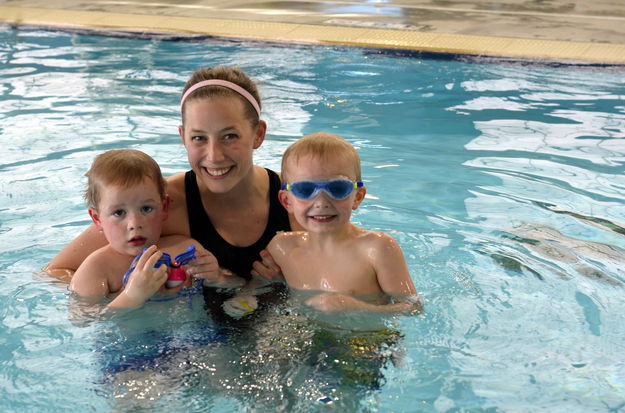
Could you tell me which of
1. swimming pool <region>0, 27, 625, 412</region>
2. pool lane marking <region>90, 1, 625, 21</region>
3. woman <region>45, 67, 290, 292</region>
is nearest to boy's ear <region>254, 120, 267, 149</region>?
woman <region>45, 67, 290, 292</region>

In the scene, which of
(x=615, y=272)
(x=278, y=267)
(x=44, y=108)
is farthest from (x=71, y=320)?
(x=44, y=108)

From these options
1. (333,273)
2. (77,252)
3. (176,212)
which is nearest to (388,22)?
(176,212)

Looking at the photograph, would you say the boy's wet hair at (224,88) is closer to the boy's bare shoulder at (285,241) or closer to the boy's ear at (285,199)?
the boy's ear at (285,199)

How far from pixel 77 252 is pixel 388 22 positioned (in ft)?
24.8

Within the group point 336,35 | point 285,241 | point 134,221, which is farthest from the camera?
point 336,35

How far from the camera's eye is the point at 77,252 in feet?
12.3

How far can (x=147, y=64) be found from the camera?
30.6ft

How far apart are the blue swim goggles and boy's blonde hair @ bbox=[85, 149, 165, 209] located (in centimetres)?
64

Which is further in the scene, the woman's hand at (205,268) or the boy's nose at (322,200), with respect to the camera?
the woman's hand at (205,268)

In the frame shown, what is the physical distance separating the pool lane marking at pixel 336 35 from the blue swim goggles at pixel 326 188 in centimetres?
602

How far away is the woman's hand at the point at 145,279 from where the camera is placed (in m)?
3.12

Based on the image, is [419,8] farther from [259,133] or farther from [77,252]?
[77,252]

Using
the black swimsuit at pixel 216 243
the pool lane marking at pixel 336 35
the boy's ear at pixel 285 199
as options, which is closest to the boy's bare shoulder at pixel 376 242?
the boy's ear at pixel 285 199

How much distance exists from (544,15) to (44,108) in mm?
6838
